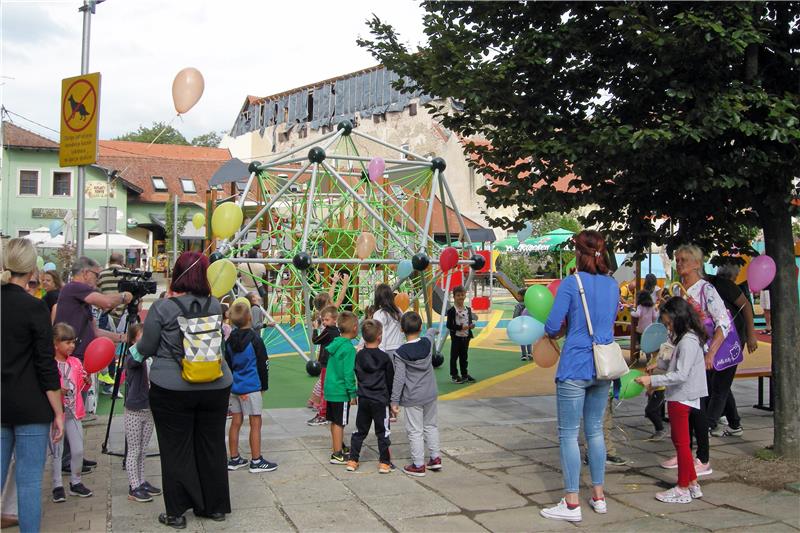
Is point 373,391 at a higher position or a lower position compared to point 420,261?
lower

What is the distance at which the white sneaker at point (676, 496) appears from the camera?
565 cm

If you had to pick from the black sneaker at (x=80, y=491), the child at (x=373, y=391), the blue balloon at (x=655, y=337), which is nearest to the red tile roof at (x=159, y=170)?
the child at (x=373, y=391)

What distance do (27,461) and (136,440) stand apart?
4.95ft

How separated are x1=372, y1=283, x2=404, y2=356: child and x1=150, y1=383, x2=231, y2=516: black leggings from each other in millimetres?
3167

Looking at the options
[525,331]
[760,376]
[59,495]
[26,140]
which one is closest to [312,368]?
[59,495]

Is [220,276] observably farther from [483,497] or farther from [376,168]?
[376,168]

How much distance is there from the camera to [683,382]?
5809mm

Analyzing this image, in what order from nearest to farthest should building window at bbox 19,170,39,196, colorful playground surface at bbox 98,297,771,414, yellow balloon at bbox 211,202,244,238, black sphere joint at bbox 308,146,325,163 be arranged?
yellow balloon at bbox 211,202,244,238, colorful playground surface at bbox 98,297,771,414, black sphere joint at bbox 308,146,325,163, building window at bbox 19,170,39,196

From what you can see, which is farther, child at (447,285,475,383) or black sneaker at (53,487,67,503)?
child at (447,285,475,383)

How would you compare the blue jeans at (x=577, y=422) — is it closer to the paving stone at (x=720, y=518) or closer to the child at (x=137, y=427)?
→ the paving stone at (x=720, y=518)

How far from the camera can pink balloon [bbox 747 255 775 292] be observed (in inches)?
257

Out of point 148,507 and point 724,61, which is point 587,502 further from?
point 724,61

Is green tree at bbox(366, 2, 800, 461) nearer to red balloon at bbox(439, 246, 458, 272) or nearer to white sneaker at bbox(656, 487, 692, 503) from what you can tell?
white sneaker at bbox(656, 487, 692, 503)

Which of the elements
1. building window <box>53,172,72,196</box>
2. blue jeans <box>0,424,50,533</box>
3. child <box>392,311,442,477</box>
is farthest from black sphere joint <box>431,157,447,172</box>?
building window <box>53,172,72,196</box>
